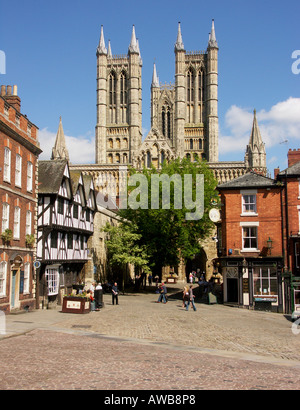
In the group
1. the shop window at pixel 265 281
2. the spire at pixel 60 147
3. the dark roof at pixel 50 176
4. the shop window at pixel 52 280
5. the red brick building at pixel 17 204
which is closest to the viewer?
the red brick building at pixel 17 204

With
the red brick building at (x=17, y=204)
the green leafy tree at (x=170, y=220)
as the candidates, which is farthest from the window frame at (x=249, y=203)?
the red brick building at (x=17, y=204)

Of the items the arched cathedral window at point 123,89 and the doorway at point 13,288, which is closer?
the doorway at point 13,288

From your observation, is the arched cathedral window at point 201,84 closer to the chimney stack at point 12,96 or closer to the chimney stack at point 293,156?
the chimney stack at point 293,156

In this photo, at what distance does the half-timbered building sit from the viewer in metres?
27.4

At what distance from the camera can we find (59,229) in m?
29.0

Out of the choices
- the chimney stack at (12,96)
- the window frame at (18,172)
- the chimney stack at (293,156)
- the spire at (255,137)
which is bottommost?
the window frame at (18,172)

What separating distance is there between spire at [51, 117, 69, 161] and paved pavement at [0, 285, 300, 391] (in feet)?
247

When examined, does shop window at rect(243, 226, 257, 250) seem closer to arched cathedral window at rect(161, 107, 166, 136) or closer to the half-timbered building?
the half-timbered building

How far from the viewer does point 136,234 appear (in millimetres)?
39125

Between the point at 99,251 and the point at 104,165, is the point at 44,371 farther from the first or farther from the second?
the point at 104,165

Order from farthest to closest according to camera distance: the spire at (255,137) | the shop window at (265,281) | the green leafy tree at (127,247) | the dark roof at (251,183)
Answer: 1. the spire at (255,137)
2. the green leafy tree at (127,247)
3. the dark roof at (251,183)
4. the shop window at (265,281)

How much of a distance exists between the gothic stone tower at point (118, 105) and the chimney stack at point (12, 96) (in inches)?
2958

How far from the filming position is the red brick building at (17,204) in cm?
2198

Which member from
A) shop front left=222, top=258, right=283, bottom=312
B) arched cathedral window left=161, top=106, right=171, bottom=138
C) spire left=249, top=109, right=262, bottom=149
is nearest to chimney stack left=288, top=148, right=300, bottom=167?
shop front left=222, top=258, right=283, bottom=312
